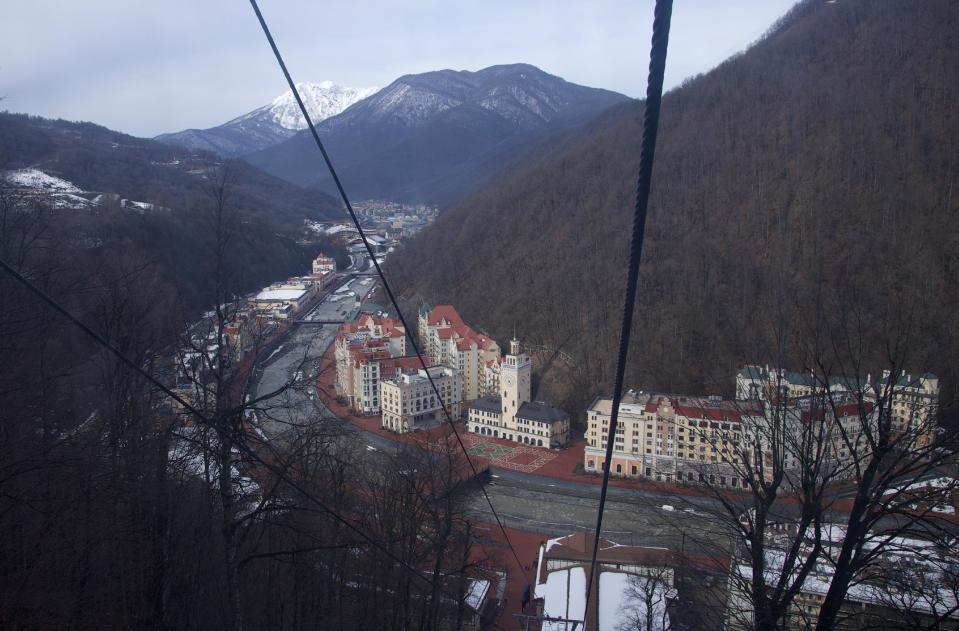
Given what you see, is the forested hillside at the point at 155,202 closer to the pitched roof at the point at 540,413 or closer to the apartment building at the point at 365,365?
the apartment building at the point at 365,365

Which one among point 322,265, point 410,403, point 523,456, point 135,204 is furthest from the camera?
point 322,265

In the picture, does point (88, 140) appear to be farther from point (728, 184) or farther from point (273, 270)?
point (728, 184)

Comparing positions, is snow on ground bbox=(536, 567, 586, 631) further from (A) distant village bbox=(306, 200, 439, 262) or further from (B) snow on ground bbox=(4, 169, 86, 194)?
(B) snow on ground bbox=(4, 169, 86, 194)

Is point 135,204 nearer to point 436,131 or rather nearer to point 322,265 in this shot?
point 322,265

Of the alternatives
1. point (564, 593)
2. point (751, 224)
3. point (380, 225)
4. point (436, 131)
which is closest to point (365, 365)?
point (564, 593)

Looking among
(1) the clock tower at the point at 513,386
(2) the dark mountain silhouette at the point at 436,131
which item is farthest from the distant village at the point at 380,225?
(1) the clock tower at the point at 513,386
